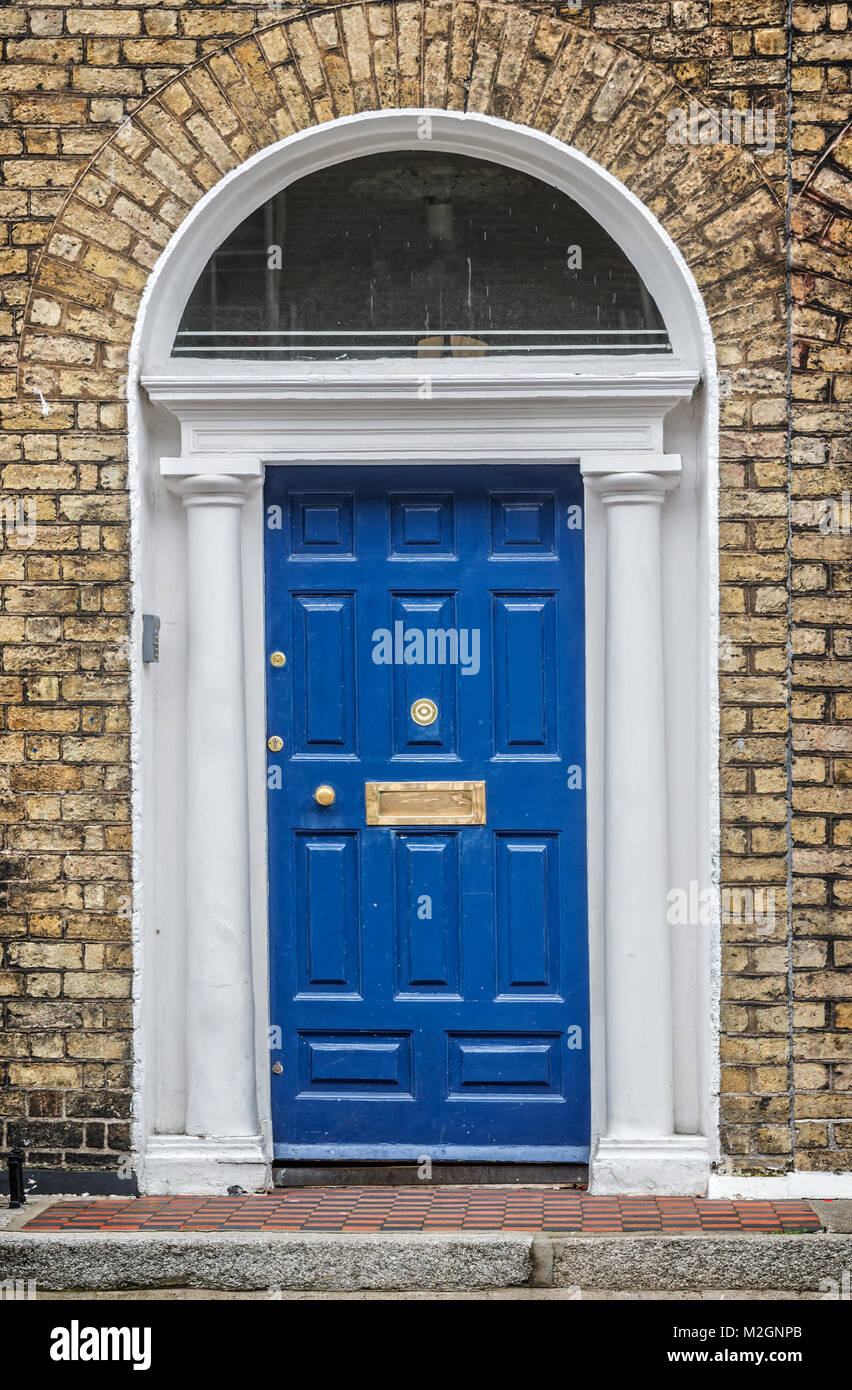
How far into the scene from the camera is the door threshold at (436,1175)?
4805mm

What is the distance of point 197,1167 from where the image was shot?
4691mm

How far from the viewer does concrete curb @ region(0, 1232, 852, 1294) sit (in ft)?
13.3

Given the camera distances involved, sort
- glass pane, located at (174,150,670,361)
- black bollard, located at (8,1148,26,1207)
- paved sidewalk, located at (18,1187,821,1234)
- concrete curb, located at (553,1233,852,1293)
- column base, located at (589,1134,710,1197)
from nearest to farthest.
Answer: concrete curb, located at (553,1233,852,1293)
paved sidewalk, located at (18,1187,821,1234)
black bollard, located at (8,1148,26,1207)
column base, located at (589,1134,710,1197)
glass pane, located at (174,150,670,361)

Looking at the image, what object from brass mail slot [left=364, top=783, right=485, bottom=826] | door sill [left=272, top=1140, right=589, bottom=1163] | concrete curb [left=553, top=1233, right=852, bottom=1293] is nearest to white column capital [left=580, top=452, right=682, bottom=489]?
brass mail slot [left=364, top=783, right=485, bottom=826]

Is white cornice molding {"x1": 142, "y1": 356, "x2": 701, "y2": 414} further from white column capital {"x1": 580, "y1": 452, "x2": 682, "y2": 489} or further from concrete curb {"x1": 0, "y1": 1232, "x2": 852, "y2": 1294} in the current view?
concrete curb {"x1": 0, "y1": 1232, "x2": 852, "y2": 1294}

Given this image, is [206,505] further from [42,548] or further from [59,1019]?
[59,1019]

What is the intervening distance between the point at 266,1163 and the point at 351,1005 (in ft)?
1.94

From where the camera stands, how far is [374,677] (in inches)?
191

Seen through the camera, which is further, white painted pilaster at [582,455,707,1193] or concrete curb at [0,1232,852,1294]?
white painted pilaster at [582,455,707,1193]

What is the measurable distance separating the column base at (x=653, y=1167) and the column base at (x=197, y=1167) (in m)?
1.16

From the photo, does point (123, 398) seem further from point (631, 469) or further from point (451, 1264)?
point (451, 1264)

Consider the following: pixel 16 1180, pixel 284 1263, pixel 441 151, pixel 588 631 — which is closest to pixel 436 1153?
pixel 284 1263

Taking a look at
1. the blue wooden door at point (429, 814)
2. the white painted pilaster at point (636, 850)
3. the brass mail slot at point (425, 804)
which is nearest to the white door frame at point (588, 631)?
the white painted pilaster at point (636, 850)

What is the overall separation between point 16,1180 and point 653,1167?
2.06 metres
